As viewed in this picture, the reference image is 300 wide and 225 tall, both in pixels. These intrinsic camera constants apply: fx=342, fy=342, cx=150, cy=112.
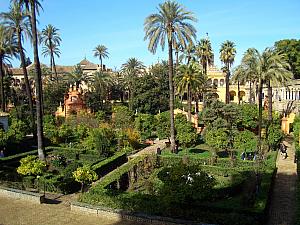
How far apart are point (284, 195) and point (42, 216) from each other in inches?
537

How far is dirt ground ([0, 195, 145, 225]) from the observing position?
1584 centimetres

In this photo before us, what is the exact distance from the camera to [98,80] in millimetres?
60500

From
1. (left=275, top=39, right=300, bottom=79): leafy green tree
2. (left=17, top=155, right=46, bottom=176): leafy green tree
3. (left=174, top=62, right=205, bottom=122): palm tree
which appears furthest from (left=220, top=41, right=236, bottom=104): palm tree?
(left=17, top=155, right=46, bottom=176): leafy green tree

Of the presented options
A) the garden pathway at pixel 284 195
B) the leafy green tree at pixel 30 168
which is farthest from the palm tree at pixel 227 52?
the leafy green tree at pixel 30 168

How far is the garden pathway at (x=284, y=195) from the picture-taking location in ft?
55.2

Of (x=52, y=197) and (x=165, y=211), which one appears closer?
(x=165, y=211)

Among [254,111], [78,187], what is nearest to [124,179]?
[78,187]

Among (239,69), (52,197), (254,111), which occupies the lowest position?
(52,197)

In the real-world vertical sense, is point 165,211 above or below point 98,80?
below

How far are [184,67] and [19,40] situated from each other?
1981 centimetres

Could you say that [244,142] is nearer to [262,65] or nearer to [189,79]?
[262,65]

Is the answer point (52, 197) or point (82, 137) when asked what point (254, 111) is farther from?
point (52, 197)

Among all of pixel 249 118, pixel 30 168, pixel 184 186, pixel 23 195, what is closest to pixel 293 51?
pixel 249 118

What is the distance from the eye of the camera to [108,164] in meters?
26.3
